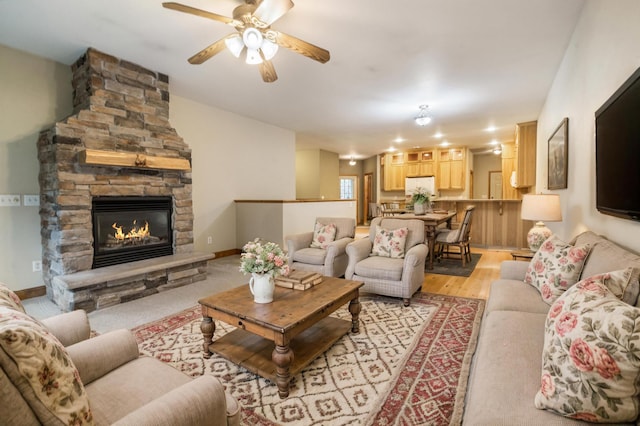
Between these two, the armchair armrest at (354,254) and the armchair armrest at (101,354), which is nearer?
the armchair armrest at (101,354)

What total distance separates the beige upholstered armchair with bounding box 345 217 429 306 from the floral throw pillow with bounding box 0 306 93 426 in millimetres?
2737

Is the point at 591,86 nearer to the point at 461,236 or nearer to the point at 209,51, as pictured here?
the point at 461,236

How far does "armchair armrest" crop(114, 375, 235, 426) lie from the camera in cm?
89

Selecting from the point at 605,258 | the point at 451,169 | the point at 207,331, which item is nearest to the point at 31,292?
the point at 207,331

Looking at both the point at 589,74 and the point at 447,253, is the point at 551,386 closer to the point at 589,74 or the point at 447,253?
the point at 589,74

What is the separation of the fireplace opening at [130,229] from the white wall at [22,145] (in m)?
0.72

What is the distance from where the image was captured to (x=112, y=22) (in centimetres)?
283

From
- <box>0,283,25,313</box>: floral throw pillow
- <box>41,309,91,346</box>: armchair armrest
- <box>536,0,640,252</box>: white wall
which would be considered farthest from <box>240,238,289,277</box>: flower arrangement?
<box>536,0,640,252</box>: white wall

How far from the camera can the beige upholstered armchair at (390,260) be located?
3.18 meters

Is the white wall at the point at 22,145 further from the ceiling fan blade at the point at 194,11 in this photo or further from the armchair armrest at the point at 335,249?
the armchair armrest at the point at 335,249

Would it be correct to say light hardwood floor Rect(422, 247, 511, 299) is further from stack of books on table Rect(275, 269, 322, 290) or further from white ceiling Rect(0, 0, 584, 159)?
white ceiling Rect(0, 0, 584, 159)

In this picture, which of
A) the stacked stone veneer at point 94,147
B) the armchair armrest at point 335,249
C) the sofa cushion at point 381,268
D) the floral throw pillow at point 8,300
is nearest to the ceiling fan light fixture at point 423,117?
the armchair armrest at point 335,249

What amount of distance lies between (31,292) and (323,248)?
3443 mm

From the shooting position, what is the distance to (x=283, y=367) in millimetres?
1797
